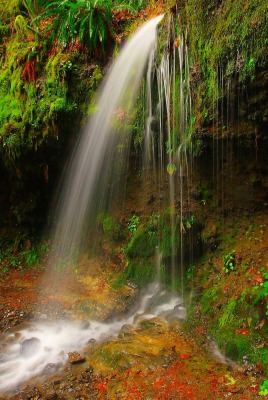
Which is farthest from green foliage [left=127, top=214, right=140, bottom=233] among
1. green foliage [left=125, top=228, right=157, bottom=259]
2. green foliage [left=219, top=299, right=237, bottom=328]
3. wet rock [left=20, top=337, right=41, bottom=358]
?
wet rock [left=20, top=337, right=41, bottom=358]

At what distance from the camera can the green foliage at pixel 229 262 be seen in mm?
4762

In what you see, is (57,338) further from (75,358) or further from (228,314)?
(228,314)

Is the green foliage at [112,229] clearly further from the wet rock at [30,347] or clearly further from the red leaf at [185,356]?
the red leaf at [185,356]

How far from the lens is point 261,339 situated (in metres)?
3.55

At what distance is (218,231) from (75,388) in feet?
10.8

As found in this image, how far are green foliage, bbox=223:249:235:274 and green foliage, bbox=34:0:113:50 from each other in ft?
15.7

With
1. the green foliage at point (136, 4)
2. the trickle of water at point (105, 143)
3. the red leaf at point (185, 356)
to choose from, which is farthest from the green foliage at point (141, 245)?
the green foliage at point (136, 4)

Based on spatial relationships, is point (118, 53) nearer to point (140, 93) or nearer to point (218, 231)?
point (140, 93)

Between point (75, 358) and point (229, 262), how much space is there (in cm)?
271

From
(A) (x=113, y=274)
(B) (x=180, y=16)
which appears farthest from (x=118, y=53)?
(A) (x=113, y=274)

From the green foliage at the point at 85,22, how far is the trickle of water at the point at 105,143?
59cm

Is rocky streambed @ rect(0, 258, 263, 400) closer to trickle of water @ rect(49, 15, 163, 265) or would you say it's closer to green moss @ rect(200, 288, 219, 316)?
green moss @ rect(200, 288, 219, 316)

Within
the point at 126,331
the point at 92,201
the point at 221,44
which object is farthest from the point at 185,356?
the point at 221,44

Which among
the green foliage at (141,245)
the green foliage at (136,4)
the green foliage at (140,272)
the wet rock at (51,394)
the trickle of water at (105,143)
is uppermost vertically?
the green foliage at (136,4)
